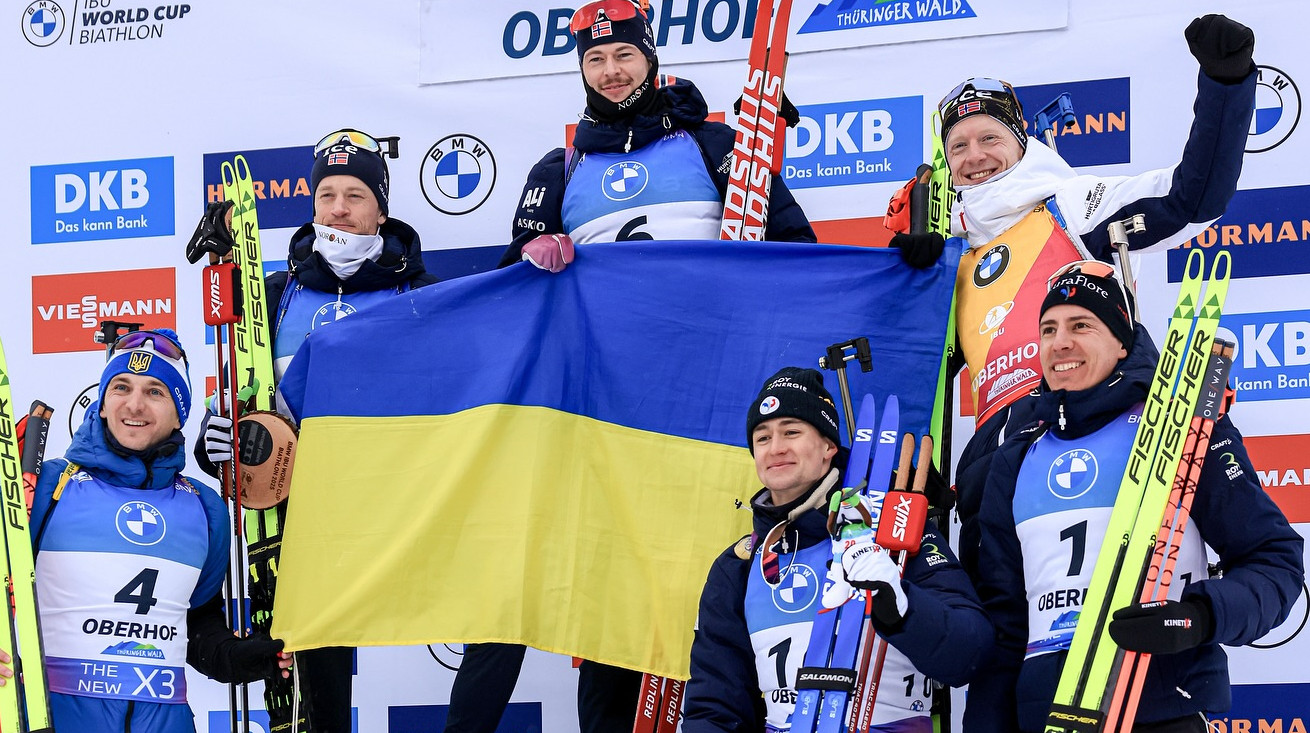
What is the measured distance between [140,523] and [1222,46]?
9.76 feet

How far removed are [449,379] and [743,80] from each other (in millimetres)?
1860

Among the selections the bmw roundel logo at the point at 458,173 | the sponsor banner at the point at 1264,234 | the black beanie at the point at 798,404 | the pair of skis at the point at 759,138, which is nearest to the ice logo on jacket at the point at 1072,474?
the black beanie at the point at 798,404

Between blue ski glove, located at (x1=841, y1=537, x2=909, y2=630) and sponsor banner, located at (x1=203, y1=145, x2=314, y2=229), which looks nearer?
blue ski glove, located at (x1=841, y1=537, x2=909, y2=630)

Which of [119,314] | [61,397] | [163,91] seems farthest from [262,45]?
[61,397]

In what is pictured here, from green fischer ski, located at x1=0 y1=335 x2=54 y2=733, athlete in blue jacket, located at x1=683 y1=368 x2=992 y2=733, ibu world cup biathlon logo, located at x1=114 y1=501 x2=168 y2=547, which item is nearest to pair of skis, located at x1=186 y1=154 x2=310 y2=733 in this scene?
ibu world cup biathlon logo, located at x1=114 y1=501 x2=168 y2=547

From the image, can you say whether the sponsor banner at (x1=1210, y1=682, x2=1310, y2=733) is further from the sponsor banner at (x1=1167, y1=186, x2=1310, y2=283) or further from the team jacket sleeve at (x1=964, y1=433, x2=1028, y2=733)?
the team jacket sleeve at (x1=964, y1=433, x2=1028, y2=733)

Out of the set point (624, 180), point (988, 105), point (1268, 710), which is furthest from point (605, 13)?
point (1268, 710)

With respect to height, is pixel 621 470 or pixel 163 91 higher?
pixel 163 91

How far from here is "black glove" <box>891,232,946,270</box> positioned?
4.03 metres

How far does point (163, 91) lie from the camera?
618cm

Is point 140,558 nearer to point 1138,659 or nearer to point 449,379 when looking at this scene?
point 449,379

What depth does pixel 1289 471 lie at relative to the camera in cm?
504

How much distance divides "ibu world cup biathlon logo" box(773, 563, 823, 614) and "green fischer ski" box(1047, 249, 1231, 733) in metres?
0.59

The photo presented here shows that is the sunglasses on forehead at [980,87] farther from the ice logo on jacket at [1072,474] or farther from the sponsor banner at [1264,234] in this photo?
the sponsor banner at [1264,234]
